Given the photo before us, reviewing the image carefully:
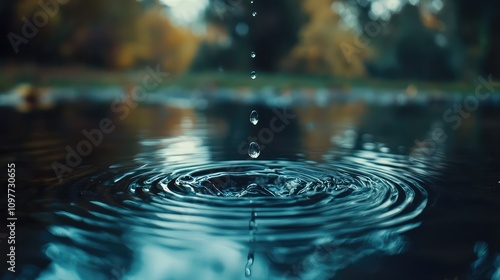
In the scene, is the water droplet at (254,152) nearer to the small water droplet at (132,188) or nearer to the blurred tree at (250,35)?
the small water droplet at (132,188)

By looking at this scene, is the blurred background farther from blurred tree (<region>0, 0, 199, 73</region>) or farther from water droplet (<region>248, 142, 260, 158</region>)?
water droplet (<region>248, 142, 260, 158</region>)

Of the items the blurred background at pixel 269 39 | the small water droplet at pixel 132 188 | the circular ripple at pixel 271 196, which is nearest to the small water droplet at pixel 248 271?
the circular ripple at pixel 271 196

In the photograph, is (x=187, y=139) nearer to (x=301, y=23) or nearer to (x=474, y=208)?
(x=474, y=208)

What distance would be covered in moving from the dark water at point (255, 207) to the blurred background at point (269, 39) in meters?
6.92

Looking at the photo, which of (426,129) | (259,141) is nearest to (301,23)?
(426,129)

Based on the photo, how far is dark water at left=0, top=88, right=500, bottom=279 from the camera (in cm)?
167

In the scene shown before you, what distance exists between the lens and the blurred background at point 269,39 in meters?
11.0

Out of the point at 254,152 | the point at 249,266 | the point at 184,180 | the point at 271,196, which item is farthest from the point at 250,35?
the point at 249,266

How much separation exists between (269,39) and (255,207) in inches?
388

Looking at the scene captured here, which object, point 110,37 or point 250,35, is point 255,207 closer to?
point 250,35

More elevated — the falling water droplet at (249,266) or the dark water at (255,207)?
the dark water at (255,207)

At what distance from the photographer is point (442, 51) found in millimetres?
11195

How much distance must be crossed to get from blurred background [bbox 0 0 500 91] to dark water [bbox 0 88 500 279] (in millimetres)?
6918

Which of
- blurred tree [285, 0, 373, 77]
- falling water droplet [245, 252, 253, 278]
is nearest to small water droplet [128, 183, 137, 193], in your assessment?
falling water droplet [245, 252, 253, 278]
